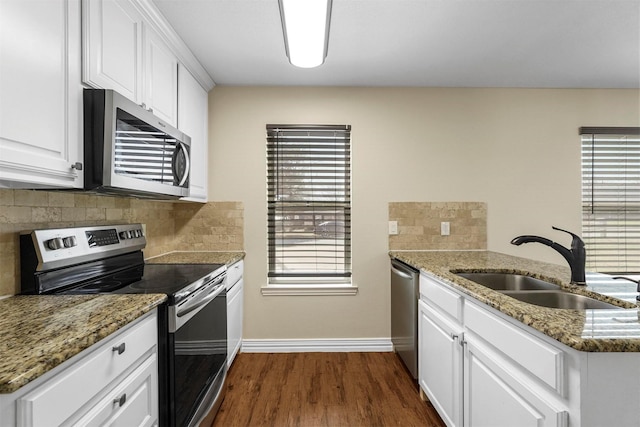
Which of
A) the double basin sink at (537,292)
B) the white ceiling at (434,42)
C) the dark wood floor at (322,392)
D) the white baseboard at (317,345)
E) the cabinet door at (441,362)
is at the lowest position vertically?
the dark wood floor at (322,392)

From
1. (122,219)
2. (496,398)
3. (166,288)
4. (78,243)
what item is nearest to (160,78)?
(122,219)

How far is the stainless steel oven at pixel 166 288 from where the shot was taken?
4.52 feet

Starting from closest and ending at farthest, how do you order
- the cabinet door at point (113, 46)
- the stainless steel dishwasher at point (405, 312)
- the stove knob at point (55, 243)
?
the cabinet door at point (113, 46), the stove knob at point (55, 243), the stainless steel dishwasher at point (405, 312)

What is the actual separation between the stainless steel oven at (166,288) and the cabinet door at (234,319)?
23 cm

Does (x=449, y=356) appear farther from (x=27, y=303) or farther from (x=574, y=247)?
(x=27, y=303)

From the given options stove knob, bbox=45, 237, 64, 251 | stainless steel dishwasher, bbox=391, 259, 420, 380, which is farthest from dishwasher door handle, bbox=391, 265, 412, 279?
stove knob, bbox=45, 237, 64, 251

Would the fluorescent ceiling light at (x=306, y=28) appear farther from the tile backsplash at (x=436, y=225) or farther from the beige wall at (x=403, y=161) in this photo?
the tile backsplash at (x=436, y=225)

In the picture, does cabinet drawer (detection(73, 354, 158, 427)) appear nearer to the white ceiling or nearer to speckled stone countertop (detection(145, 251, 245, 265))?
speckled stone countertop (detection(145, 251, 245, 265))

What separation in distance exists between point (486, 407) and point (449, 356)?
1.15 feet

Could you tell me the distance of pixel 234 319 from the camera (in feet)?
8.29

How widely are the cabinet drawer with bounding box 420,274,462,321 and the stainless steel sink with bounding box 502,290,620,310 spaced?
228 mm

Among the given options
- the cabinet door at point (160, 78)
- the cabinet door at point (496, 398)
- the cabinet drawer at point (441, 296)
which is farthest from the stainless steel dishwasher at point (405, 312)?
the cabinet door at point (160, 78)

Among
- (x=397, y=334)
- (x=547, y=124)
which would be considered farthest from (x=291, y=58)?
(x=547, y=124)

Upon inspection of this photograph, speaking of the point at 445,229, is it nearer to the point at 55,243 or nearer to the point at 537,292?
the point at 537,292
